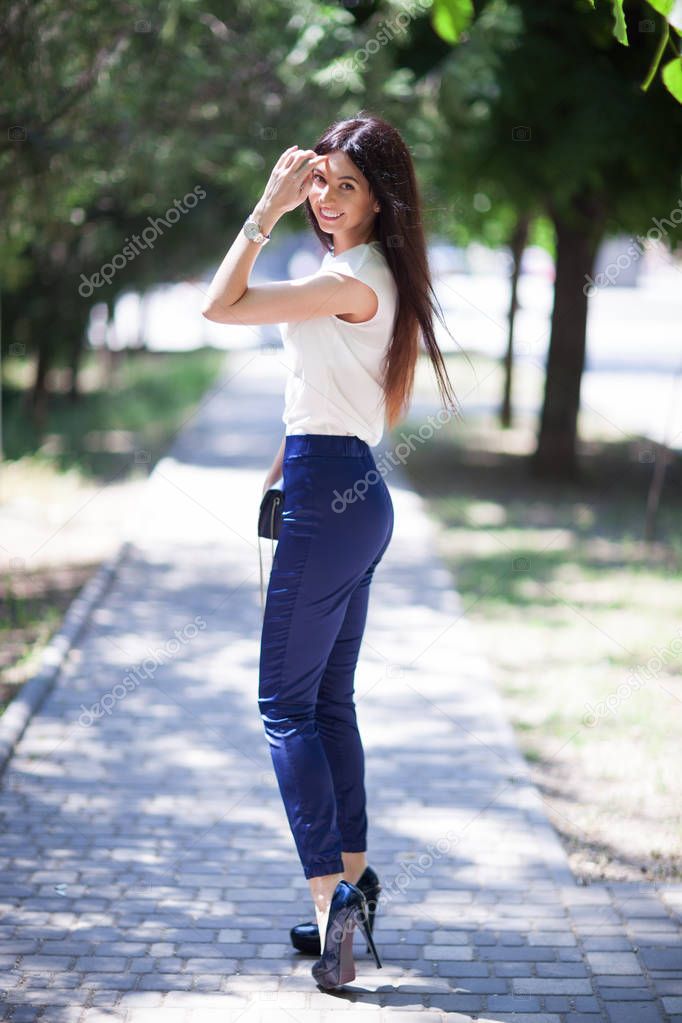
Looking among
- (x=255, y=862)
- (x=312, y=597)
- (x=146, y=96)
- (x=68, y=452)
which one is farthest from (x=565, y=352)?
(x=312, y=597)

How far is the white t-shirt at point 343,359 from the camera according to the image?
10.9ft

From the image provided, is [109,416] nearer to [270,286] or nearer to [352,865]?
[352,865]

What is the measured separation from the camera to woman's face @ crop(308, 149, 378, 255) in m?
3.34

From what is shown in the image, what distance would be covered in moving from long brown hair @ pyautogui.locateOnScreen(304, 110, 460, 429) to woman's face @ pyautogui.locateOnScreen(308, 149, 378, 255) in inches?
0.9

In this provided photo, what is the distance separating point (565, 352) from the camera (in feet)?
43.8

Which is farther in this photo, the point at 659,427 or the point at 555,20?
the point at 659,427

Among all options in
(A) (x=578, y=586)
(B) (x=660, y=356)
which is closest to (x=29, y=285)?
(A) (x=578, y=586)

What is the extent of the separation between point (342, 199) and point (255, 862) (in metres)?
2.39

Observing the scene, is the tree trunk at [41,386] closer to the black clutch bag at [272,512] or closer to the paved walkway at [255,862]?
the paved walkway at [255,862]

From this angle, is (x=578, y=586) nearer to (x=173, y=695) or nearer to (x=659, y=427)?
(x=173, y=695)

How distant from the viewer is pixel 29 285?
16.5 meters

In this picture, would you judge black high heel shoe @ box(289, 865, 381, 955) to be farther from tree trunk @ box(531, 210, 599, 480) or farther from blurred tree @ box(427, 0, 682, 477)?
tree trunk @ box(531, 210, 599, 480)

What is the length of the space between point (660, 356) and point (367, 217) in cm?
3000

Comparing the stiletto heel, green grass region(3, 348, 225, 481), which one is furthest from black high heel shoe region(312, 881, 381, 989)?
green grass region(3, 348, 225, 481)
